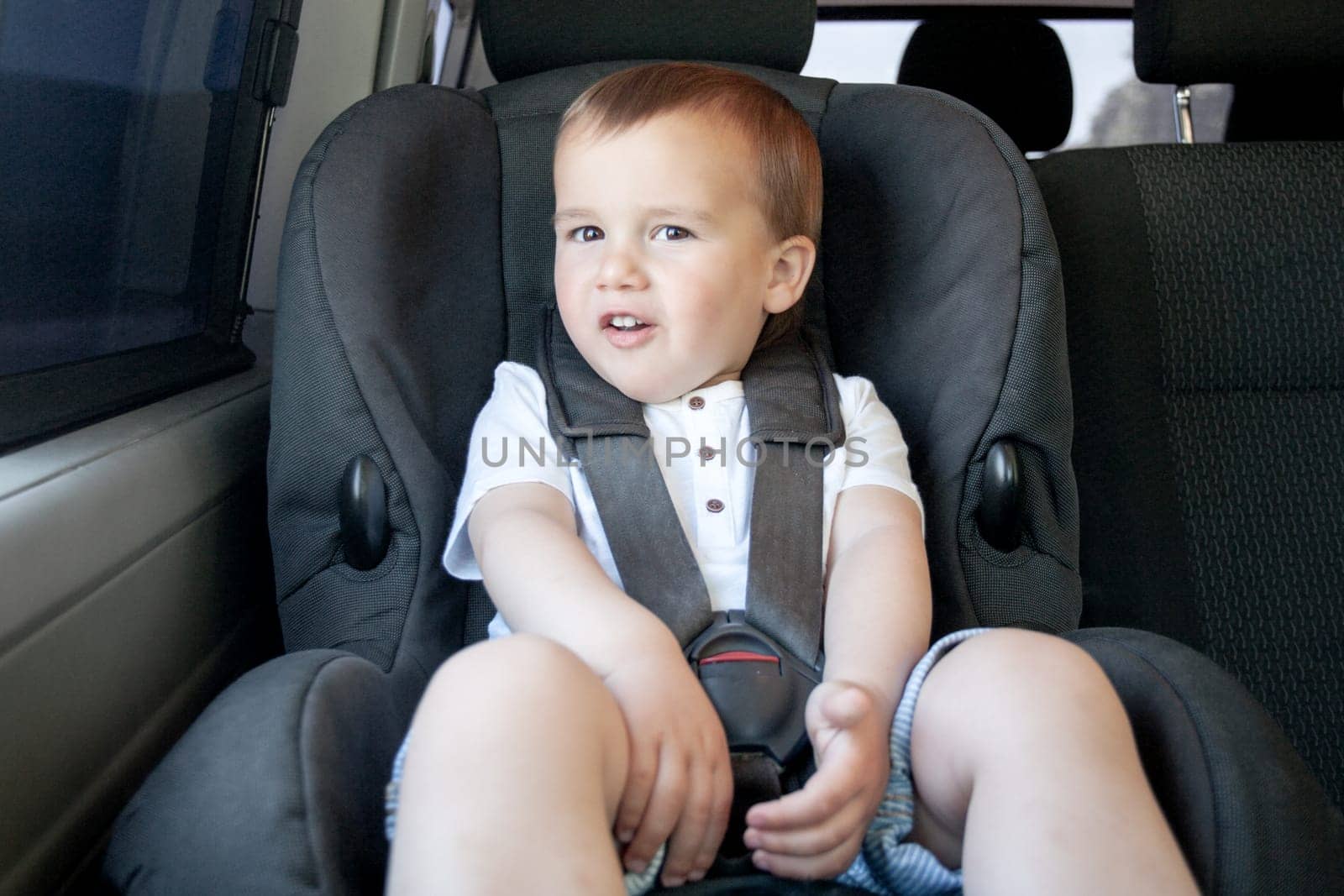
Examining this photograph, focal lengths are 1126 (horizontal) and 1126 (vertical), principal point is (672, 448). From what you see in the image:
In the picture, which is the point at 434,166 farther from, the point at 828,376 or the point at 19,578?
the point at 19,578

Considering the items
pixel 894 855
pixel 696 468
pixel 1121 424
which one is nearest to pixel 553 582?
pixel 696 468

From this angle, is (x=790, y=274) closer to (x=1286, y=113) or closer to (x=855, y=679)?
(x=855, y=679)

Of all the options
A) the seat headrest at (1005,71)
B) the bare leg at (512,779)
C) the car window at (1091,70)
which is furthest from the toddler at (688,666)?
the car window at (1091,70)

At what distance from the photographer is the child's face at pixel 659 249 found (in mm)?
1174

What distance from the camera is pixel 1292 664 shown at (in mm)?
1551

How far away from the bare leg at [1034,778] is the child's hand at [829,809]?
71 mm

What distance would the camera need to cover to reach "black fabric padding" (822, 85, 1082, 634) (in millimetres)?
1229

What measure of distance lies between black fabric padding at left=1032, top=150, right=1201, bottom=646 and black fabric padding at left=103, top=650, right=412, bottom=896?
1.09m

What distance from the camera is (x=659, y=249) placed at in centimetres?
118

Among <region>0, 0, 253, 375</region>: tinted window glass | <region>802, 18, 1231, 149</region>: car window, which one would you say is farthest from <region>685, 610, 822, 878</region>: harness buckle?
<region>802, 18, 1231, 149</region>: car window

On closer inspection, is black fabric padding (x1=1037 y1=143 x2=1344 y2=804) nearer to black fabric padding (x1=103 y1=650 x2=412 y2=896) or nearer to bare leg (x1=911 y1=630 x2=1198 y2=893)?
bare leg (x1=911 y1=630 x2=1198 y2=893)

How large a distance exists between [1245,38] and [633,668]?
129 cm

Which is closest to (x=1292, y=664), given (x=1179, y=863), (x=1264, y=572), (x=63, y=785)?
(x=1264, y=572)

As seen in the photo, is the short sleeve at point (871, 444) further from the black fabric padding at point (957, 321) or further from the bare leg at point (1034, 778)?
the bare leg at point (1034, 778)
